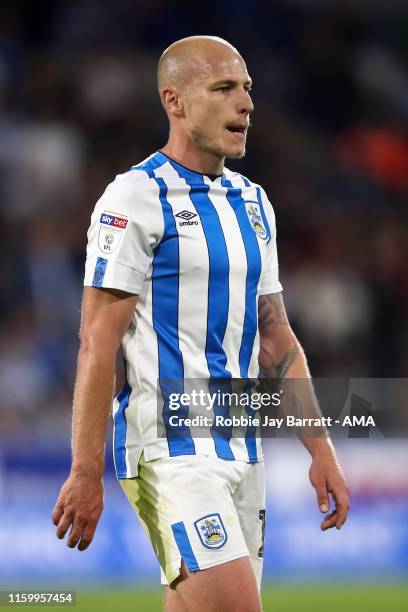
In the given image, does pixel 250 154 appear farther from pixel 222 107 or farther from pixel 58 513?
pixel 58 513

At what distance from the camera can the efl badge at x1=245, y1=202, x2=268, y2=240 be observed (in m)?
4.18

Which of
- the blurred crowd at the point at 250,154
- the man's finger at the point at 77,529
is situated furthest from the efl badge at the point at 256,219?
the blurred crowd at the point at 250,154

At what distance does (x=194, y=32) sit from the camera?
44.5 feet

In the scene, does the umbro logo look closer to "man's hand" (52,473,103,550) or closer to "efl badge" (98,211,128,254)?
"efl badge" (98,211,128,254)

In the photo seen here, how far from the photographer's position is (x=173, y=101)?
4.18 metres

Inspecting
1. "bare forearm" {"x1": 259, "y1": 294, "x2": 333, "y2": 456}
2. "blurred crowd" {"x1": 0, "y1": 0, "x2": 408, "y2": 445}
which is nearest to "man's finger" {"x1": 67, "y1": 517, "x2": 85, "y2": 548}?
"bare forearm" {"x1": 259, "y1": 294, "x2": 333, "y2": 456}

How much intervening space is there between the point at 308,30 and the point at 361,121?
1522 mm

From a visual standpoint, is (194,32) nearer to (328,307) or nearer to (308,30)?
(308,30)

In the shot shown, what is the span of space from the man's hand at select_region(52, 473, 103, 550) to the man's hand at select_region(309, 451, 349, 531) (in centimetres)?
87

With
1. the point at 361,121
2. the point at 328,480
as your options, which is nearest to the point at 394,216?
the point at 361,121

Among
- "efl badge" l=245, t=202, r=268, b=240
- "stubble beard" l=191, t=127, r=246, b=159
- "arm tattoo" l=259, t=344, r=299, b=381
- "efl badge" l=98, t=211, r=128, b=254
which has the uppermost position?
"stubble beard" l=191, t=127, r=246, b=159

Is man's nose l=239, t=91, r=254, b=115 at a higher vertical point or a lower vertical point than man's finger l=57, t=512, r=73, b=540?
higher

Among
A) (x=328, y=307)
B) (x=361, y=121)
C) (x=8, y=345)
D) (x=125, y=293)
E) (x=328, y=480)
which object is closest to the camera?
(x=125, y=293)

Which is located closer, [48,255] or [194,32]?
[48,255]
